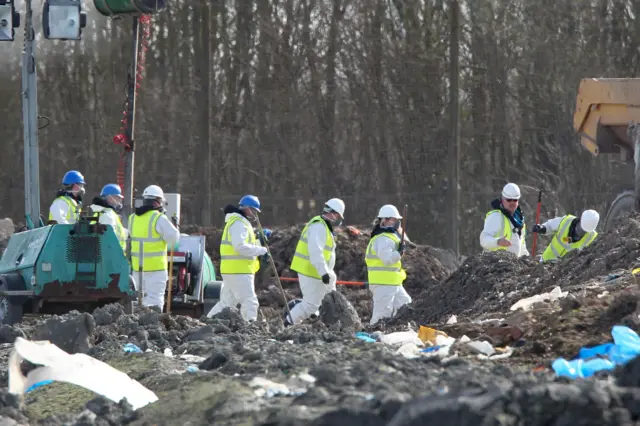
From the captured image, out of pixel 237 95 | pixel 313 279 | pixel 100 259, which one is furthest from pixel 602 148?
pixel 237 95

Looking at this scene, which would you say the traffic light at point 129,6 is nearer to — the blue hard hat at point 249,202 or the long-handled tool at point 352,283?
the blue hard hat at point 249,202

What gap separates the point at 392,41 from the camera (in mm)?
24797

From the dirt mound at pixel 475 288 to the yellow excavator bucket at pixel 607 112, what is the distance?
3.01 meters

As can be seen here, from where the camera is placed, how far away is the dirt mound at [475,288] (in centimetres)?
1341

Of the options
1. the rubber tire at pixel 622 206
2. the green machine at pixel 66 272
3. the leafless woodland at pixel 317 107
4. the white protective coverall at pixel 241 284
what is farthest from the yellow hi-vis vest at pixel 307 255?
the leafless woodland at pixel 317 107

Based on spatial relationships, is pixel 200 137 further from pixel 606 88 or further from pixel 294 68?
pixel 606 88

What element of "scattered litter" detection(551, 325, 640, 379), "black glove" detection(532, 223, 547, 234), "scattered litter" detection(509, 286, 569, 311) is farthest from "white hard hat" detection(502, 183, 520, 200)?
"scattered litter" detection(551, 325, 640, 379)

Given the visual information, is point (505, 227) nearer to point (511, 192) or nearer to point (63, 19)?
point (511, 192)

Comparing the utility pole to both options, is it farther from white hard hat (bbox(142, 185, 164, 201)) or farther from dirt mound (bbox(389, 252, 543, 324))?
white hard hat (bbox(142, 185, 164, 201))

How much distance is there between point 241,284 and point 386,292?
1.92 meters

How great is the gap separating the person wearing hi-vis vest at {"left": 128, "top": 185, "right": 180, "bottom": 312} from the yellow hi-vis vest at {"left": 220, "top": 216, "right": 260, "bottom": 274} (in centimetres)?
70

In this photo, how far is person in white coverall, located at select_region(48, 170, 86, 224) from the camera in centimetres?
1697

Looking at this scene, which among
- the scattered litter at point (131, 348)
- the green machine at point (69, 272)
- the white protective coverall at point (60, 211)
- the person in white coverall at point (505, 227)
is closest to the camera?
the scattered litter at point (131, 348)

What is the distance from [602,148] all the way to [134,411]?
1224 cm
